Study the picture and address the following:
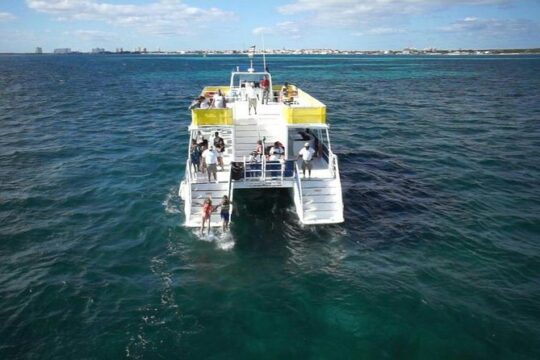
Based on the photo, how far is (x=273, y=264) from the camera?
52.5 ft

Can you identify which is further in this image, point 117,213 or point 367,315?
point 117,213

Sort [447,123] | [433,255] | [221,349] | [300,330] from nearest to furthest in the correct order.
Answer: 1. [221,349]
2. [300,330]
3. [433,255]
4. [447,123]

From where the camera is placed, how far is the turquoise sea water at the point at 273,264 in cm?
1213

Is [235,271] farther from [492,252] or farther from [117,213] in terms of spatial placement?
[492,252]

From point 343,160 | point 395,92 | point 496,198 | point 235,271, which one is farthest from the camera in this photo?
point 395,92

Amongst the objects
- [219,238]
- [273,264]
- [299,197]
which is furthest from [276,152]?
[273,264]

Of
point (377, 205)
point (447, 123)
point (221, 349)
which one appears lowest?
point (221, 349)

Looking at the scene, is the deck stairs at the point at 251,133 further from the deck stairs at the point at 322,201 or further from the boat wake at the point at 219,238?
the boat wake at the point at 219,238

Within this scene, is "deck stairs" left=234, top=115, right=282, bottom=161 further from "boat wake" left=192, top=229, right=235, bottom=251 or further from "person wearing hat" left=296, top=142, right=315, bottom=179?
"boat wake" left=192, top=229, right=235, bottom=251

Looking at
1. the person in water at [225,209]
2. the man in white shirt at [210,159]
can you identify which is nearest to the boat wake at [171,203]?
the man in white shirt at [210,159]

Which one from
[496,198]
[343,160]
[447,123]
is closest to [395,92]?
[447,123]

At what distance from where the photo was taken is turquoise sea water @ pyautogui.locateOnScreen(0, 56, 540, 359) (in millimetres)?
12133

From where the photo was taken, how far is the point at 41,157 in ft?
101

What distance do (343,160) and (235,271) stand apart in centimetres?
1746
